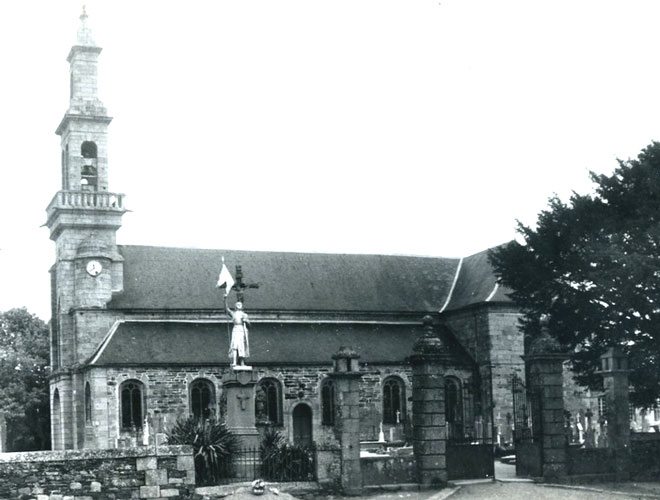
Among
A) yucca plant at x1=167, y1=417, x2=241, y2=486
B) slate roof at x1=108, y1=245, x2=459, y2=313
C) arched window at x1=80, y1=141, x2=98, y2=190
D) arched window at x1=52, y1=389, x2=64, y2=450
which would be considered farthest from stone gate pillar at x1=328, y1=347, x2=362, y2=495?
arched window at x1=80, y1=141, x2=98, y2=190

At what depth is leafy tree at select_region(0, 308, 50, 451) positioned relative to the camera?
173ft

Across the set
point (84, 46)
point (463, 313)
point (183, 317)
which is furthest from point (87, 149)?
point (463, 313)

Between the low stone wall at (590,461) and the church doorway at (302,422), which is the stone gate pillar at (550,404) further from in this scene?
the church doorway at (302,422)

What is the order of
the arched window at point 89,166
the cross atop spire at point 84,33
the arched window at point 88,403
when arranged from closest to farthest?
the arched window at point 88,403 → the arched window at point 89,166 → the cross atop spire at point 84,33

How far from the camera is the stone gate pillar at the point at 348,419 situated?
21.7 metres

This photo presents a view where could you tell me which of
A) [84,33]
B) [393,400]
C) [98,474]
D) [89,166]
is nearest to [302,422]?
[393,400]

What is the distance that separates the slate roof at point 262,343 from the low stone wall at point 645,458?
20.7 meters

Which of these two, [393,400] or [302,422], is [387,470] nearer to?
[302,422]

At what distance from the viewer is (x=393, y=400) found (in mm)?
45062

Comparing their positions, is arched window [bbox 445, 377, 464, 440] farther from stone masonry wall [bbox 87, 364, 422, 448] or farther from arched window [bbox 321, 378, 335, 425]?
arched window [bbox 321, 378, 335, 425]

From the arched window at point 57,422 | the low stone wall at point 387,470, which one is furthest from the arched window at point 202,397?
the low stone wall at point 387,470

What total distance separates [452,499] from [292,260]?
2892cm

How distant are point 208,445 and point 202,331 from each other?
22.8 metres

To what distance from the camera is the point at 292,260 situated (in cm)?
4906
